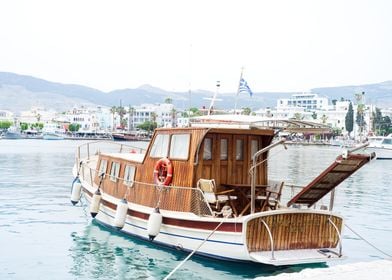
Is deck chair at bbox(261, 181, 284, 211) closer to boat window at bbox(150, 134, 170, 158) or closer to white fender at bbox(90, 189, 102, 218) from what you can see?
boat window at bbox(150, 134, 170, 158)

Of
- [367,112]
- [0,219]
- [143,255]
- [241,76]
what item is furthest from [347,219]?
[367,112]

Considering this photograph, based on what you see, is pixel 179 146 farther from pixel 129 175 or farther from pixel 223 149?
pixel 129 175

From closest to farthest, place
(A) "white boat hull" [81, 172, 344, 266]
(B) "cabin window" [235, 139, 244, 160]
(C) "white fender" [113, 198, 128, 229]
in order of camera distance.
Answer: (A) "white boat hull" [81, 172, 344, 266] < (B) "cabin window" [235, 139, 244, 160] < (C) "white fender" [113, 198, 128, 229]

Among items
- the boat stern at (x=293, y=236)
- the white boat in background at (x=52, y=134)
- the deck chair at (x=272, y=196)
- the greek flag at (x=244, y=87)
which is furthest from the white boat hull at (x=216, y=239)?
the white boat in background at (x=52, y=134)

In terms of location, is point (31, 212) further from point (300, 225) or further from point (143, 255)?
point (300, 225)

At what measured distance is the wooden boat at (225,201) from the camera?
1421cm

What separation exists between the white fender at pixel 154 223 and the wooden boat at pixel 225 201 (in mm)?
27

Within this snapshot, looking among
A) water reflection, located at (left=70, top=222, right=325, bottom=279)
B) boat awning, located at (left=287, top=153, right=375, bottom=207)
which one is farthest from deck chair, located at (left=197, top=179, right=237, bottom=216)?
boat awning, located at (left=287, top=153, right=375, bottom=207)

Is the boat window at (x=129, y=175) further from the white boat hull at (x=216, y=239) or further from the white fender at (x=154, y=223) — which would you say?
the white fender at (x=154, y=223)

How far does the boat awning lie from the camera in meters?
13.4

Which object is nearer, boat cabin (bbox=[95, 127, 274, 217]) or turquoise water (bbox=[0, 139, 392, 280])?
turquoise water (bbox=[0, 139, 392, 280])

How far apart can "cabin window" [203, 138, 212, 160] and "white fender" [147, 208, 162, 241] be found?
201 centimetres

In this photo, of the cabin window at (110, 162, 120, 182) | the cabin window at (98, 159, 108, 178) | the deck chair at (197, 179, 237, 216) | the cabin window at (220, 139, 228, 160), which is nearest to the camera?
the deck chair at (197, 179, 237, 216)

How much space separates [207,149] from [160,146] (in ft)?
6.05
